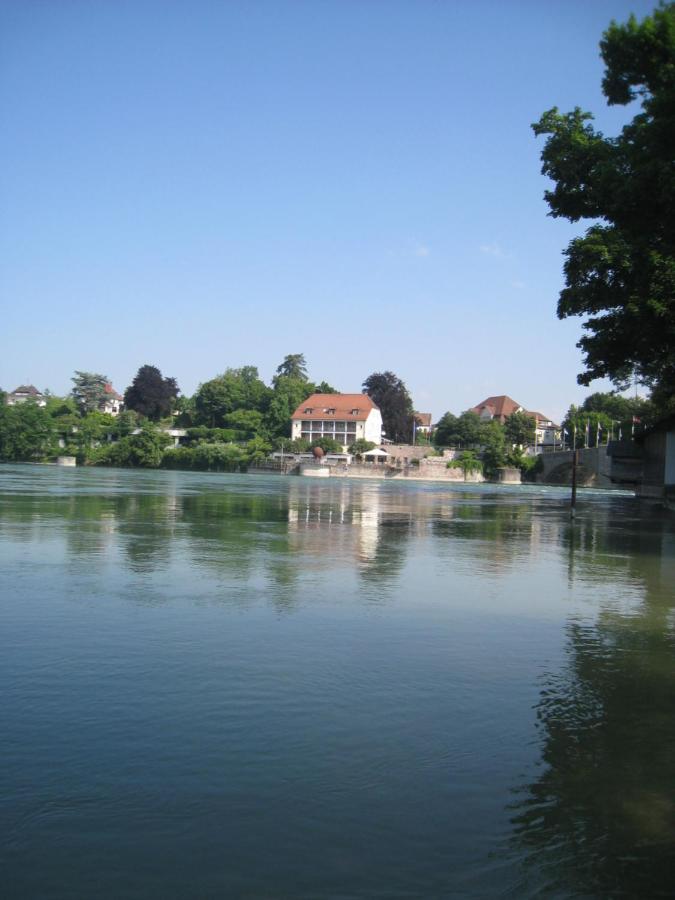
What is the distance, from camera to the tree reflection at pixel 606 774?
4586 millimetres

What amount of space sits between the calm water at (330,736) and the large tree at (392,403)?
137m

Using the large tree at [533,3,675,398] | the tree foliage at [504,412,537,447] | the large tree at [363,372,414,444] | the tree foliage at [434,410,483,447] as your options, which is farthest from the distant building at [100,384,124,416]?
the large tree at [533,3,675,398]

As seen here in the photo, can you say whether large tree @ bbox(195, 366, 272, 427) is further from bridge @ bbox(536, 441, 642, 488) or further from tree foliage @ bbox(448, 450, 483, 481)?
bridge @ bbox(536, 441, 642, 488)

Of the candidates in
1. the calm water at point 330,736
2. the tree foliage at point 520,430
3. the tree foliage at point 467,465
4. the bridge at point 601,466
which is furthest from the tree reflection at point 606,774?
the tree foliage at point 520,430

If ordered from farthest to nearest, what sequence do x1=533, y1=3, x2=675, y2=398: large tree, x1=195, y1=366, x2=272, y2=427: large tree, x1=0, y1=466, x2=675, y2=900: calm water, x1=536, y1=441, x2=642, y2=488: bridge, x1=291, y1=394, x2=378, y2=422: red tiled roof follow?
x1=195, y1=366, x2=272, y2=427: large tree, x1=291, y1=394, x2=378, y2=422: red tiled roof, x1=536, y1=441, x2=642, y2=488: bridge, x1=533, y1=3, x2=675, y2=398: large tree, x1=0, y1=466, x2=675, y2=900: calm water

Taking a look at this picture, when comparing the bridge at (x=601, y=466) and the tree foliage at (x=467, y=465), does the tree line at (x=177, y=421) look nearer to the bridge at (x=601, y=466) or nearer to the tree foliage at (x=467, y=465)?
the tree foliage at (x=467, y=465)

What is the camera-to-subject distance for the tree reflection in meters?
4.59

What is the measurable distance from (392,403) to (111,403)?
2443 inches

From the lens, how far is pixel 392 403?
151875 millimetres

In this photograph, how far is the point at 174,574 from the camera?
46.6 feet

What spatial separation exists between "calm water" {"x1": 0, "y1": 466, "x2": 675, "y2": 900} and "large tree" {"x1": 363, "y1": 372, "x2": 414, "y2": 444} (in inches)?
5411

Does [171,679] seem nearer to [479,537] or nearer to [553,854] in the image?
[553,854]

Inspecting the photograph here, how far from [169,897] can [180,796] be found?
3.67 ft

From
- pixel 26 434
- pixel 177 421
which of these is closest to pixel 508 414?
pixel 177 421
